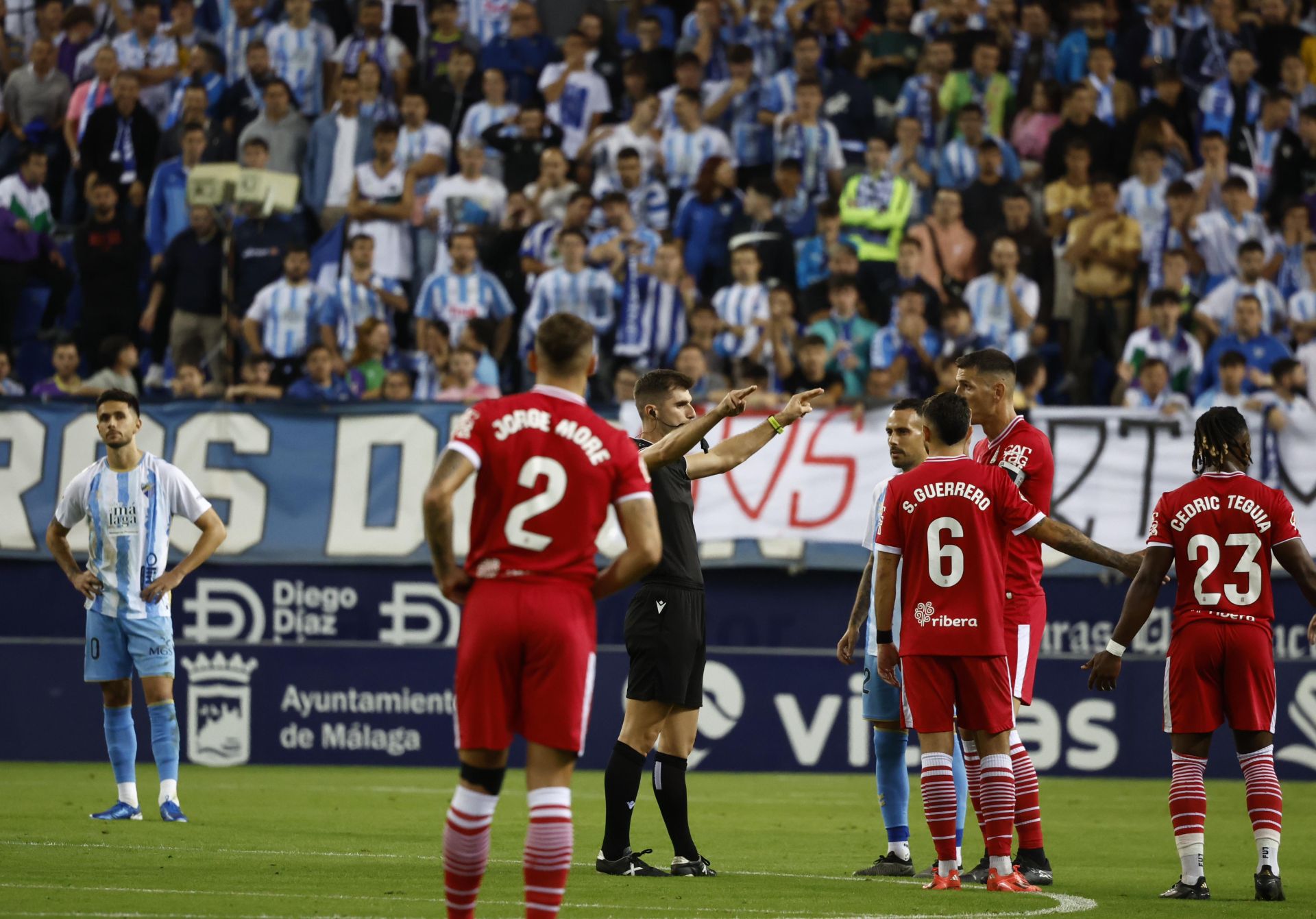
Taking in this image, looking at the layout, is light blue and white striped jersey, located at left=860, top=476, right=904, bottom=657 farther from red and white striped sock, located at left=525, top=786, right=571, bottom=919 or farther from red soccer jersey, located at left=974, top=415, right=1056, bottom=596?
red and white striped sock, located at left=525, top=786, right=571, bottom=919

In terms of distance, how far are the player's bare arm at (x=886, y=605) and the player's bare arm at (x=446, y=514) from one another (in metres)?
2.84

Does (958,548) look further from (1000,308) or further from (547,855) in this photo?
(1000,308)

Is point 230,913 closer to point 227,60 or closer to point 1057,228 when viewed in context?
point 1057,228

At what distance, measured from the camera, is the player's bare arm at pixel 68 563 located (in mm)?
11156

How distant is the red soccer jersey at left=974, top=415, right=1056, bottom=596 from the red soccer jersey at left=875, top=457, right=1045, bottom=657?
2.59ft

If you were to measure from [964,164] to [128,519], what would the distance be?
11.6m

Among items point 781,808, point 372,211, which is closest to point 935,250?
point 372,211

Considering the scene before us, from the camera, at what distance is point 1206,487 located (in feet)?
28.7

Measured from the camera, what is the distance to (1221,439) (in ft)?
28.6

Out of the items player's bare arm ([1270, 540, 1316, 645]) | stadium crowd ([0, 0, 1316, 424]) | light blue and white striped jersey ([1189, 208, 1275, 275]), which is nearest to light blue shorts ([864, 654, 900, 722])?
player's bare arm ([1270, 540, 1316, 645])

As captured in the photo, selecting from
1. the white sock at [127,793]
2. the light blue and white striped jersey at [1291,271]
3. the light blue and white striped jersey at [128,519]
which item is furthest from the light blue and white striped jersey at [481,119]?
the white sock at [127,793]

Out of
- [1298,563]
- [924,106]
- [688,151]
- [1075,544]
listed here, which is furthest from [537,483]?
[924,106]

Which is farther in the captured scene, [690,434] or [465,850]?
[690,434]

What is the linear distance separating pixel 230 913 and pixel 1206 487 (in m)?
4.80
